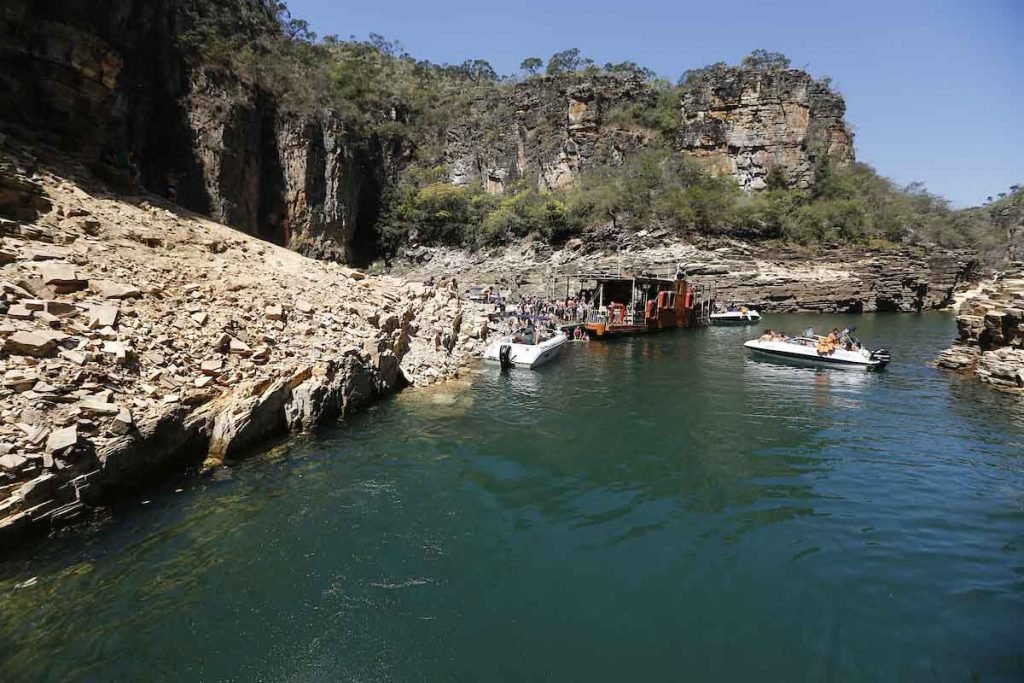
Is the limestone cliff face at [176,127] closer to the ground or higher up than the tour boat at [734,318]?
higher up

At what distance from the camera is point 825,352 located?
934 inches

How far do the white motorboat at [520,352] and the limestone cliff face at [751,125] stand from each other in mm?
43783

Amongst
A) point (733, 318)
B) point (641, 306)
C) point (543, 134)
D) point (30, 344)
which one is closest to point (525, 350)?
point (30, 344)

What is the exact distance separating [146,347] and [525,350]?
13.9m

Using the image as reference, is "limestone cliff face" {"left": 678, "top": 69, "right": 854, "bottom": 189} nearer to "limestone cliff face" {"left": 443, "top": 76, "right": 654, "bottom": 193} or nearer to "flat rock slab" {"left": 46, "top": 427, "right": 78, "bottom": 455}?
"limestone cliff face" {"left": 443, "top": 76, "right": 654, "bottom": 193}

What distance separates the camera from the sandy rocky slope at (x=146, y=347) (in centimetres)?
796

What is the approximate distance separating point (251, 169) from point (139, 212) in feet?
63.3

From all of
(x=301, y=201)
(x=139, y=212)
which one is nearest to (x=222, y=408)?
(x=139, y=212)

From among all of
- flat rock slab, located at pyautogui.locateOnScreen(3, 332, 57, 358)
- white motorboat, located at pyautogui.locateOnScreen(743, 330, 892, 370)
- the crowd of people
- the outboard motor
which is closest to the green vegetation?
the crowd of people

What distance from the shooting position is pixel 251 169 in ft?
110

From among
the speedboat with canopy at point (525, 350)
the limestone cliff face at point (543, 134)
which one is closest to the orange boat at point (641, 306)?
the speedboat with canopy at point (525, 350)

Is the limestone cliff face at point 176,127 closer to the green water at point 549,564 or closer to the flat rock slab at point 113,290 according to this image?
the flat rock slab at point 113,290

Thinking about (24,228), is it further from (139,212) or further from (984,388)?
(984,388)

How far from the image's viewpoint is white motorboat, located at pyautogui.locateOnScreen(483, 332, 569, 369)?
21969mm
